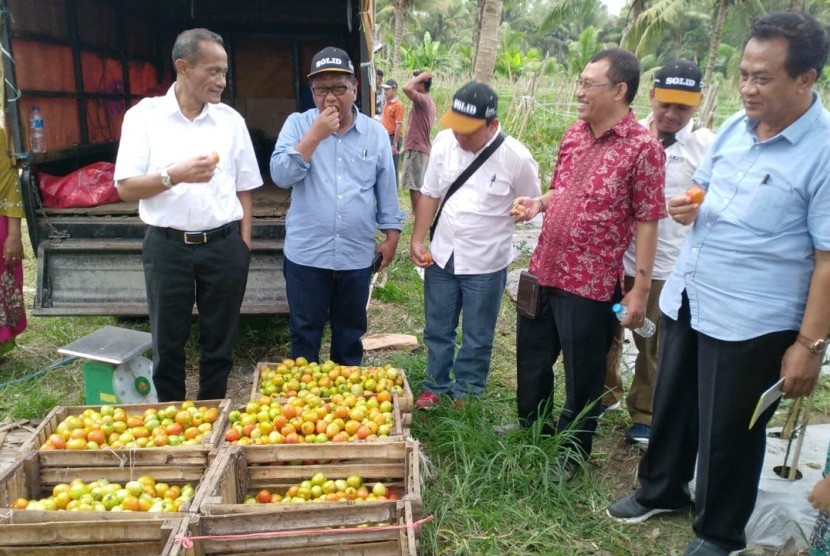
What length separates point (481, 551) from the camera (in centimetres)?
271

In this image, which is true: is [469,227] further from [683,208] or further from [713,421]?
[713,421]

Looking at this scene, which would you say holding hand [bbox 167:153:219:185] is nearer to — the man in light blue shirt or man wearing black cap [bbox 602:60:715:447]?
the man in light blue shirt

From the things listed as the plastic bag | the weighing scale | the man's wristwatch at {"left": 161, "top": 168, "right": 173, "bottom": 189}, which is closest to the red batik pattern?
the man's wristwatch at {"left": 161, "top": 168, "right": 173, "bottom": 189}

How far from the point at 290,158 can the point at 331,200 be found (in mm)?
324

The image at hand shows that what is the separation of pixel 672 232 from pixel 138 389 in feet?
10.0

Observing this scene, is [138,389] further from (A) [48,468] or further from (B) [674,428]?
(B) [674,428]

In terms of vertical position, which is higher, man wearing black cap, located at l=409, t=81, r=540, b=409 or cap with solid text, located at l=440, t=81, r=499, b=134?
cap with solid text, located at l=440, t=81, r=499, b=134

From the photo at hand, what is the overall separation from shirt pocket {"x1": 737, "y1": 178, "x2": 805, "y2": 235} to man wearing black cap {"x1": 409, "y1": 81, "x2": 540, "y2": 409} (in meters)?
1.36

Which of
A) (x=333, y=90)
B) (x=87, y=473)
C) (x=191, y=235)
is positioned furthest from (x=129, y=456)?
(x=333, y=90)

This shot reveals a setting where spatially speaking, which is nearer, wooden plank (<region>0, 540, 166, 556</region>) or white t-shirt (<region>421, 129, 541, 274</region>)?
wooden plank (<region>0, 540, 166, 556</region>)

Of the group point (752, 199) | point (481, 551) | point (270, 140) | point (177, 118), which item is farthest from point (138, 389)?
point (270, 140)

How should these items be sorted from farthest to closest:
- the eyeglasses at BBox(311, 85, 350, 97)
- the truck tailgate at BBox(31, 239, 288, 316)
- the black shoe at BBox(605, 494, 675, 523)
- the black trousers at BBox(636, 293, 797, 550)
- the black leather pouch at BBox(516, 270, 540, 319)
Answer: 1. the truck tailgate at BBox(31, 239, 288, 316)
2. the eyeglasses at BBox(311, 85, 350, 97)
3. the black leather pouch at BBox(516, 270, 540, 319)
4. the black shoe at BBox(605, 494, 675, 523)
5. the black trousers at BBox(636, 293, 797, 550)

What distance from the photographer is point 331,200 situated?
344 centimetres

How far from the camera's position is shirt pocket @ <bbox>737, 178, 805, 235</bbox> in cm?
212
